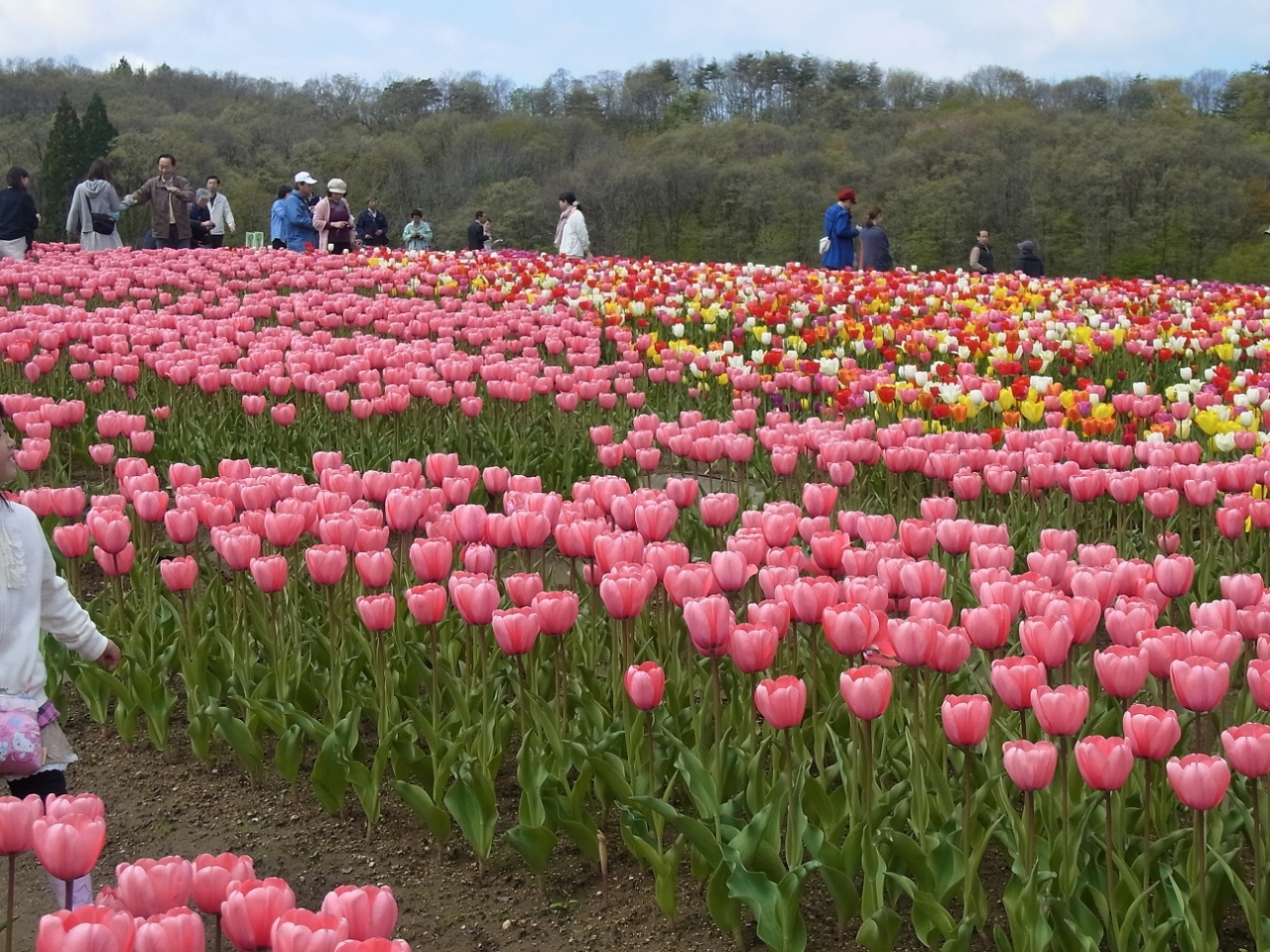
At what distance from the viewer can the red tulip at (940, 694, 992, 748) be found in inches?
102

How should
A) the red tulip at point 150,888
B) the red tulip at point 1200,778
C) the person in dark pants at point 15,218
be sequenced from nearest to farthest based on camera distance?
the red tulip at point 150,888 → the red tulip at point 1200,778 → the person in dark pants at point 15,218

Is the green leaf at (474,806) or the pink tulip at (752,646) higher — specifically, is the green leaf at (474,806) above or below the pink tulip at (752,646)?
below

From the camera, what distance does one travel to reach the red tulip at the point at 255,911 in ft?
5.79

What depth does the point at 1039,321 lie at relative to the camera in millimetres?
10875

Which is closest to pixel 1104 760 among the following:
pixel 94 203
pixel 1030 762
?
pixel 1030 762

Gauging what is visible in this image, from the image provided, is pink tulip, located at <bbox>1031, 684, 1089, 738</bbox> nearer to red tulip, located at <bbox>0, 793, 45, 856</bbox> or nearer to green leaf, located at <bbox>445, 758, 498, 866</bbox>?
green leaf, located at <bbox>445, 758, 498, 866</bbox>

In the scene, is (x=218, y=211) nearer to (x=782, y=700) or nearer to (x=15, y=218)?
(x=15, y=218)

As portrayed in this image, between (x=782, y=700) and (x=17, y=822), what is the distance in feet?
4.69

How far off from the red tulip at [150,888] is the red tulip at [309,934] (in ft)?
0.99

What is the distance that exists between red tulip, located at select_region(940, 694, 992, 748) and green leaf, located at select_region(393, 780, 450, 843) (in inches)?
53.0

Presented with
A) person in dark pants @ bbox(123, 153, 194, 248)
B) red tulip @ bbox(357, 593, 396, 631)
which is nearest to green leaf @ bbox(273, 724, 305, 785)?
red tulip @ bbox(357, 593, 396, 631)

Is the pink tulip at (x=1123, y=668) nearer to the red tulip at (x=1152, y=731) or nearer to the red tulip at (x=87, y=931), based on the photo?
the red tulip at (x=1152, y=731)

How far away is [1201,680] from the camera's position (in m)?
2.64

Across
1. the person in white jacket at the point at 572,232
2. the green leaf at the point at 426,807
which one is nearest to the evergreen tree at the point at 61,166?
the person in white jacket at the point at 572,232
